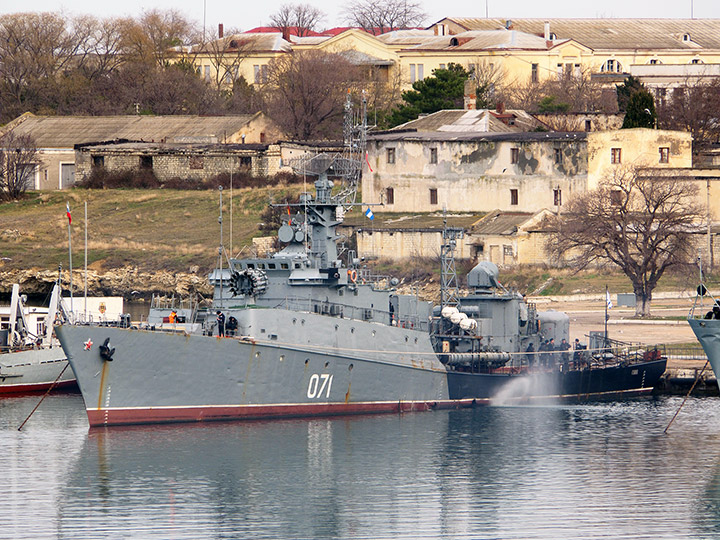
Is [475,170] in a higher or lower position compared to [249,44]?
lower

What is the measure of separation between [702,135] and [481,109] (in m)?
15.7

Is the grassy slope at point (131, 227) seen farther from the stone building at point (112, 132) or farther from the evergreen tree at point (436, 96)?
the evergreen tree at point (436, 96)

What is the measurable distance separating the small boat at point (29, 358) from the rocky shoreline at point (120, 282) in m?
23.0

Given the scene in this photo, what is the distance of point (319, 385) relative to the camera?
4775 centimetres

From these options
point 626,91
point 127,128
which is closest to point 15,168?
point 127,128

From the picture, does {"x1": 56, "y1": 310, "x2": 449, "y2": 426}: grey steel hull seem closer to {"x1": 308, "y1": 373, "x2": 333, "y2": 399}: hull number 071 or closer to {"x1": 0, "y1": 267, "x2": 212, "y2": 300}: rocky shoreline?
{"x1": 308, "y1": 373, "x2": 333, "y2": 399}: hull number 071

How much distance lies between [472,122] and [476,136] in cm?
462

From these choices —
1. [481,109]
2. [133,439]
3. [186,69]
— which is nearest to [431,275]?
[481,109]

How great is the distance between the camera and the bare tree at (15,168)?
100 metres

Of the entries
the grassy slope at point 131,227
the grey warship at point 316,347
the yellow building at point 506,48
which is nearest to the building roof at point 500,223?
the grassy slope at point 131,227

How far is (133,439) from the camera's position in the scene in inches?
1734

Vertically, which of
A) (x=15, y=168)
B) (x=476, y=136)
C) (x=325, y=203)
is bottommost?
(x=325, y=203)

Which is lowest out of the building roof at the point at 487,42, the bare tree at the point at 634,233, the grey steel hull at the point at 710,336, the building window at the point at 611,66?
the grey steel hull at the point at 710,336

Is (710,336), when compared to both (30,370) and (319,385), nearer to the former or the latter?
(319,385)
